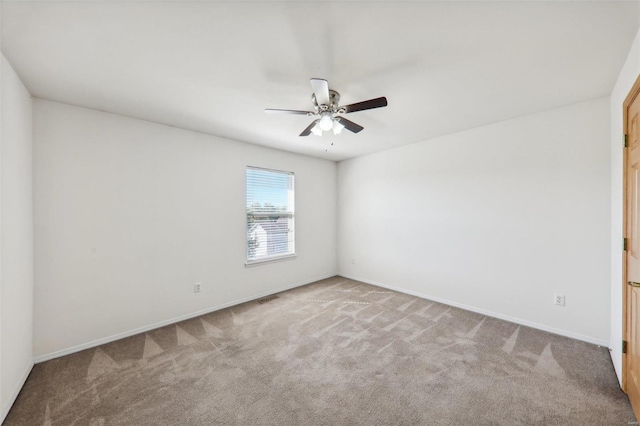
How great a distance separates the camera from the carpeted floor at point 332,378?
5.58 feet

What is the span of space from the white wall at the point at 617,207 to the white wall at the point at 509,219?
0.73 feet

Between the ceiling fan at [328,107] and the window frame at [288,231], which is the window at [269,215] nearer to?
the window frame at [288,231]

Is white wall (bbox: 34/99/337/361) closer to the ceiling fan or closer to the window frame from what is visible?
the window frame

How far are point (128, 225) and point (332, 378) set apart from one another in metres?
2.75

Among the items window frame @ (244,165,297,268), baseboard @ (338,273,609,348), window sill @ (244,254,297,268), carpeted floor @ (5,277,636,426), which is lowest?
carpeted floor @ (5,277,636,426)

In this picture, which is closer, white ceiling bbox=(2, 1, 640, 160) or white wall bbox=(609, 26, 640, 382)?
white ceiling bbox=(2, 1, 640, 160)

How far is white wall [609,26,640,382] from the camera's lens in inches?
77.2

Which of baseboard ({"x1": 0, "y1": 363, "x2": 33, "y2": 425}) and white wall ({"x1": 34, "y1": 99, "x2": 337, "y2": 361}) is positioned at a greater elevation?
white wall ({"x1": 34, "y1": 99, "x2": 337, "y2": 361})

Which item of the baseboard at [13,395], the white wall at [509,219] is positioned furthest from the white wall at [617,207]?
the baseboard at [13,395]

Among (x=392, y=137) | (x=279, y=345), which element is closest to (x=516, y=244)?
(x=392, y=137)

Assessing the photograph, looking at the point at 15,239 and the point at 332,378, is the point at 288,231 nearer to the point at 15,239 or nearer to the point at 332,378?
the point at 332,378

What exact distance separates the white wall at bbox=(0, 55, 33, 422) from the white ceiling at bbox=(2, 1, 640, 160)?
303 millimetres

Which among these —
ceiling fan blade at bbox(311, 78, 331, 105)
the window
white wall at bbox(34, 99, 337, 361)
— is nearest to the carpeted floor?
white wall at bbox(34, 99, 337, 361)

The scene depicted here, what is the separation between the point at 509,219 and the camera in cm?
309
